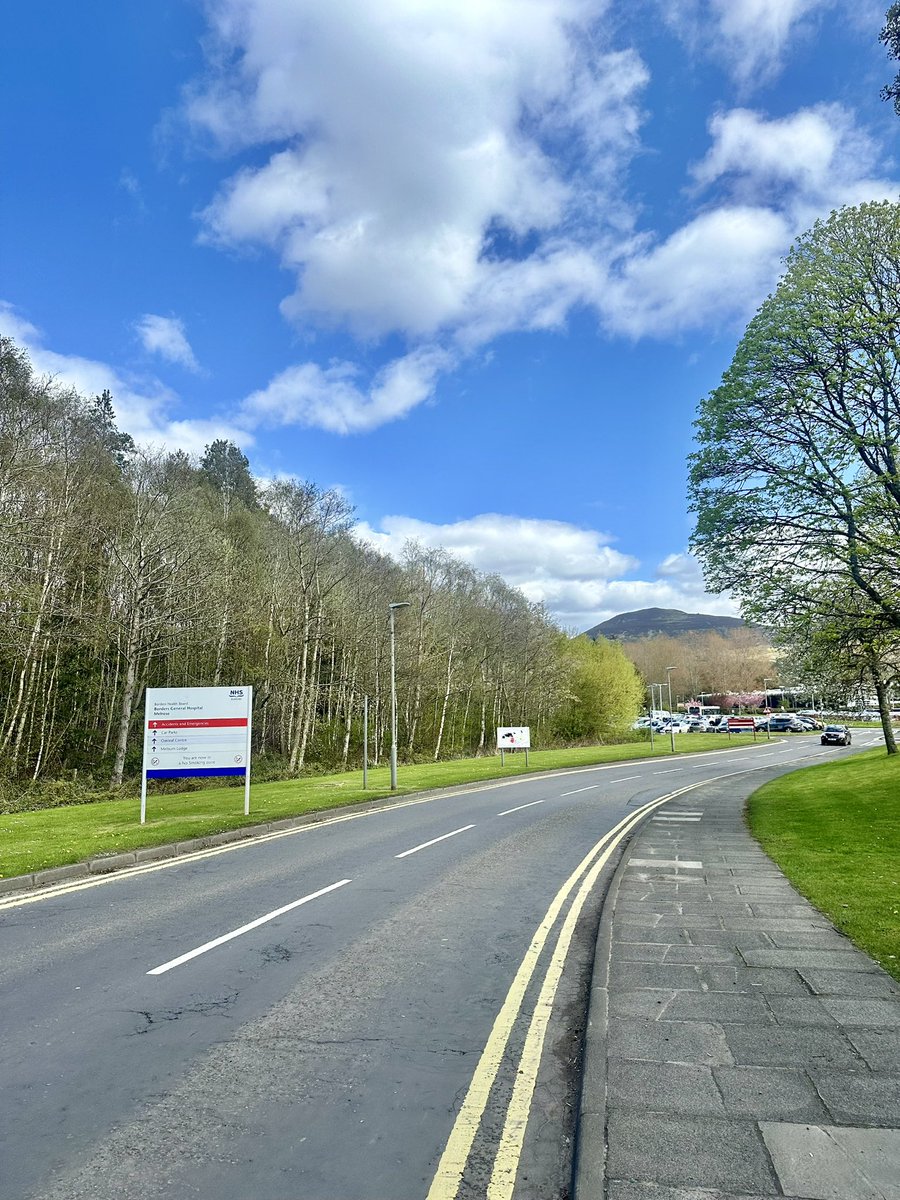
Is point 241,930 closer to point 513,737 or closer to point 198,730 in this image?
point 198,730

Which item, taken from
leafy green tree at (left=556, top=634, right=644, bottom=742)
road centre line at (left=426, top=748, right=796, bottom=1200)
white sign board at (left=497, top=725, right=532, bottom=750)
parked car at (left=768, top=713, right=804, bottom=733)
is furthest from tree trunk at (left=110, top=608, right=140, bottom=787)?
parked car at (left=768, top=713, right=804, bottom=733)

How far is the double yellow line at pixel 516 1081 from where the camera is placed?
10.8 feet

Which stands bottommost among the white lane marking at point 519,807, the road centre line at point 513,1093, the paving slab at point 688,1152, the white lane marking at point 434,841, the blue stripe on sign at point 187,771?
the white lane marking at point 519,807

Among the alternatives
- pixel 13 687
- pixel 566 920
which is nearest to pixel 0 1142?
pixel 566 920

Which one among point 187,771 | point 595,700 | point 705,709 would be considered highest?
point 595,700

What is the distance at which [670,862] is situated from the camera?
11.2 meters

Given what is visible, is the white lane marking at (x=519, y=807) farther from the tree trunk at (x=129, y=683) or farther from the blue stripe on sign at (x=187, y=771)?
the tree trunk at (x=129, y=683)

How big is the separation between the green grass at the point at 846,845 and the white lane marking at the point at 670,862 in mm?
1270

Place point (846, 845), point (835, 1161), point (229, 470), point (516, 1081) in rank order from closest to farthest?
point (835, 1161)
point (516, 1081)
point (846, 845)
point (229, 470)

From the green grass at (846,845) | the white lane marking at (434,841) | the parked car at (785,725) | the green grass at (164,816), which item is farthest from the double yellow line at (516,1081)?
the parked car at (785,725)

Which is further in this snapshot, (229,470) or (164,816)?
(229,470)

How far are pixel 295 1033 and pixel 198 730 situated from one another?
13.0 m

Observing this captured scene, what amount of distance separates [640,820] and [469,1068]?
528 inches

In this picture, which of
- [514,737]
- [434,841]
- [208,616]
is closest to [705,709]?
[514,737]
